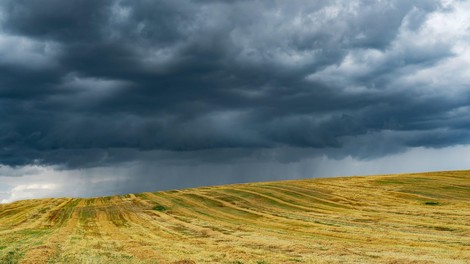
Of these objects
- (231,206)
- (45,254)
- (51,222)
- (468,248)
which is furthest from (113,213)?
(468,248)

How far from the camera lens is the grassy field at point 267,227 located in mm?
25562

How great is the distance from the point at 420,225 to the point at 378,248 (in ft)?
41.6

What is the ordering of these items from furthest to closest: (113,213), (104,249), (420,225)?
1. (113,213)
2. (420,225)
3. (104,249)

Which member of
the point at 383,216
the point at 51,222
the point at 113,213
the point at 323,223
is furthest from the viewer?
the point at 113,213

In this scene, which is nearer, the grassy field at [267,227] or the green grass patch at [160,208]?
the grassy field at [267,227]

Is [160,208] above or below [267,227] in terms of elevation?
above

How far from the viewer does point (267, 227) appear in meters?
41.2

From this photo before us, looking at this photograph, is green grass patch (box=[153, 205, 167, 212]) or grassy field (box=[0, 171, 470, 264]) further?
green grass patch (box=[153, 205, 167, 212])

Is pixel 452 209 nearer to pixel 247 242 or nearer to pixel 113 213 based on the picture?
pixel 247 242

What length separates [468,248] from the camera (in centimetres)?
2595

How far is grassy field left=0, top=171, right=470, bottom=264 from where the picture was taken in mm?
25562

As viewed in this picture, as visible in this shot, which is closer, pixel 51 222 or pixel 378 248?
pixel 378 248

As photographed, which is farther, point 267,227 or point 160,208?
point 160,208

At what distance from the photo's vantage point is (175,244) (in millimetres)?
31375
